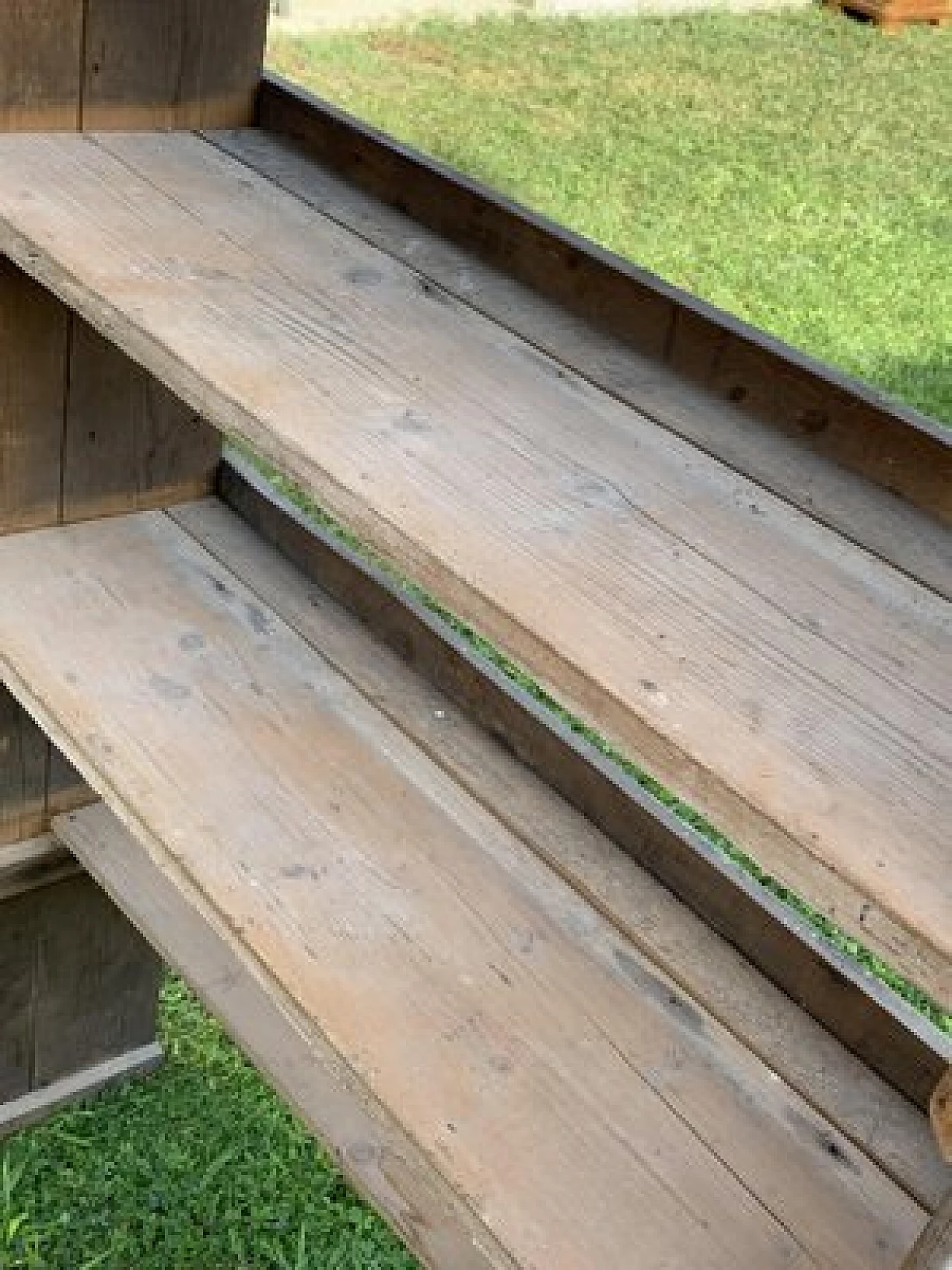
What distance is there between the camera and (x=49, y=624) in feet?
5.68

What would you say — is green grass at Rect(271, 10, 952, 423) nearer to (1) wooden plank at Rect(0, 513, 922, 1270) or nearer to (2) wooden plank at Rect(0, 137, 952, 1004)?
(1) wooden plank at Rect(0, 513, 922, 1270)

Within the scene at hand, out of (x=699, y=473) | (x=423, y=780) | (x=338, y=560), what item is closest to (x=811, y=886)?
(x=699, y=473)

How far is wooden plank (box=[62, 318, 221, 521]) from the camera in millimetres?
1838

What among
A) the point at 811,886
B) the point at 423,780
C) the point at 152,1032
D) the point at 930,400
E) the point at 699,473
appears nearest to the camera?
the point at 811,886

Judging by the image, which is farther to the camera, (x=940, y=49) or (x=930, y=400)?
(x=940, y=49)

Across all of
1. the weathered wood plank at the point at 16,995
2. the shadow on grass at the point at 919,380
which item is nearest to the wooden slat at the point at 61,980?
the weathered wood plank at the point at 16,995

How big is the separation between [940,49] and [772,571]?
9.16 m

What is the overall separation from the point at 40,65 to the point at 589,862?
0.97m

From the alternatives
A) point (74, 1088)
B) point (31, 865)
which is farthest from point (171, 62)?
point (74, 1088)

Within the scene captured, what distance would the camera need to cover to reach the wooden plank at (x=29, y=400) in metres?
1.73

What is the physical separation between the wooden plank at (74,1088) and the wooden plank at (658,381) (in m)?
1.51

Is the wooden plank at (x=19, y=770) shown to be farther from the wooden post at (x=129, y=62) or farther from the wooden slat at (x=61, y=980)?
the wooden post at (x=129, y=62)

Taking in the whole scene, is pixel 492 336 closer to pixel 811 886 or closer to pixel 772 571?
pixel 772 571

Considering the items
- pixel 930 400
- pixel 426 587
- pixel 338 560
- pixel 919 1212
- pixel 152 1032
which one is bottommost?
pixel 152 1032
